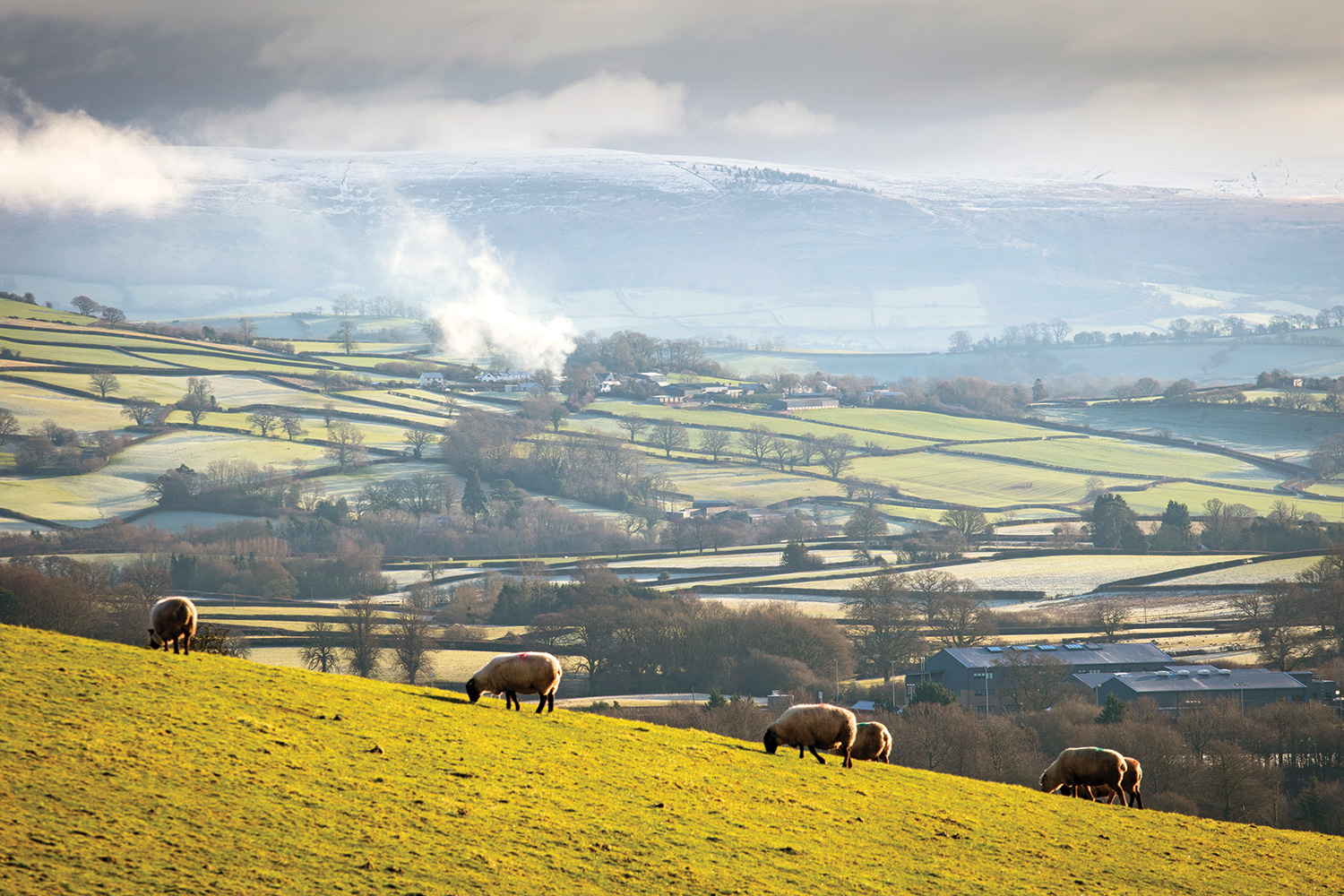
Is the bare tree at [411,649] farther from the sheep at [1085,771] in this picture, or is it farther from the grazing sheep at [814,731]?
the sheep at [1085,771]

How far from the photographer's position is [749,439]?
18988 cm

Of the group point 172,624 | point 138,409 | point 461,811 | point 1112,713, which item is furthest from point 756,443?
point 461,811

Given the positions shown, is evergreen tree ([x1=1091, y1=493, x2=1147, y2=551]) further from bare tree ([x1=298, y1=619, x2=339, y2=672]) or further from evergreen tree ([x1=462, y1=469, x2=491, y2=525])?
bare tree ([x1=298, y1=619, x2=339, y2=672])

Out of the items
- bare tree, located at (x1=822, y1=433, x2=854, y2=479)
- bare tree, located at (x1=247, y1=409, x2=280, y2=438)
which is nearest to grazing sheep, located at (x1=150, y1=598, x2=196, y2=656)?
bare tree, located at (x1=822, y1=433, x2=854, y2=479)

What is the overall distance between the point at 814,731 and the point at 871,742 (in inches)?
121

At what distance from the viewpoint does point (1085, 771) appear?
90.5 feet

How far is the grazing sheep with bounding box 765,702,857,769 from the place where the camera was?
2630cm

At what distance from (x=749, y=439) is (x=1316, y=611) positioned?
104 meters

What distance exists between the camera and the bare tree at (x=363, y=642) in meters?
82.1

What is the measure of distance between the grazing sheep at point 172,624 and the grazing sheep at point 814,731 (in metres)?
13.3

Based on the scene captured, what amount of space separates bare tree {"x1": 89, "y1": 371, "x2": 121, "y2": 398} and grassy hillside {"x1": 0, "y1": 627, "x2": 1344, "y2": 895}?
17361cm

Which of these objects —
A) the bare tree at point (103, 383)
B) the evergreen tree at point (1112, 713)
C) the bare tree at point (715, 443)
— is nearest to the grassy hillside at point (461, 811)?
the evergreen tree at point (1112, 713)

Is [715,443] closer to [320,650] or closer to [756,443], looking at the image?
[756,443]

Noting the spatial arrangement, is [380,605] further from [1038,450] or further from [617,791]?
[1038,450]
